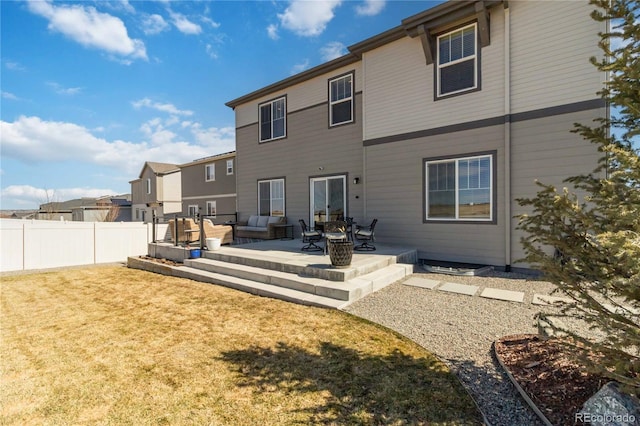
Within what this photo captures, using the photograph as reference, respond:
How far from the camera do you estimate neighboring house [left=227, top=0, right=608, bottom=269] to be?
6.59 meters

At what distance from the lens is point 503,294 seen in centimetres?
535

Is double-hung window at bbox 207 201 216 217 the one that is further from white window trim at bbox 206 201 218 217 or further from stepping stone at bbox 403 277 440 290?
stepping stone at bbox 403 277 440 290

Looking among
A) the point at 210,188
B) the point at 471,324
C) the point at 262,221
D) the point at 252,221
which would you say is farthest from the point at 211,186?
the point at 471,324

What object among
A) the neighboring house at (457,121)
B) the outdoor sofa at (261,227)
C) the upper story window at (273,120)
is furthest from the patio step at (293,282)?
the upper story window at (273,120)

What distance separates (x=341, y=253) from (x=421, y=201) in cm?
364

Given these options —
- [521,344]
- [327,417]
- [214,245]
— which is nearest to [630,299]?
[521,344]

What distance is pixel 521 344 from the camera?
3359 millimetres

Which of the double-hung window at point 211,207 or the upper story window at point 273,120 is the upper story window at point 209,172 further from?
the upper story window at point 273,120

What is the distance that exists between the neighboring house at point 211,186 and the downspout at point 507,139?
13963 mm

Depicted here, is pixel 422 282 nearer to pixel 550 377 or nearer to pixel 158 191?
pixel 550 377

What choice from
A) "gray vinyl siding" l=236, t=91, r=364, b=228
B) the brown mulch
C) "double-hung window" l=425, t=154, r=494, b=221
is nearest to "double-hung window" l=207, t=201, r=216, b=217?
"gray vinyl siding" l=236, t=91, r=364, b=228

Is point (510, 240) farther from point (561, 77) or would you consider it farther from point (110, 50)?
point (110, 50)

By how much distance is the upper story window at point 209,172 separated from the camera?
19.7 metres

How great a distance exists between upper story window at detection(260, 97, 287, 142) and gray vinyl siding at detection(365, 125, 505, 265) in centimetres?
447
